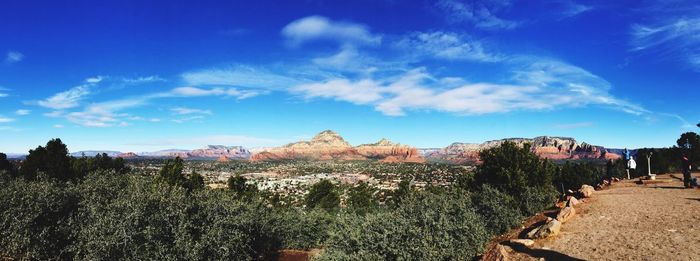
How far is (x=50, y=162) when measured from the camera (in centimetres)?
6172

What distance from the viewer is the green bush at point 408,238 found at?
1514cm

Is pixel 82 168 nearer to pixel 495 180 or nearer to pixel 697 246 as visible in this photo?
pixel 495 180

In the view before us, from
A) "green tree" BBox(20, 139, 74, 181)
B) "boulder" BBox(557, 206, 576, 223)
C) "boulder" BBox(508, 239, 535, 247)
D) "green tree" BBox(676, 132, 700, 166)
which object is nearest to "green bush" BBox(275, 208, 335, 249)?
"boulder" BBox(557, 206, 576, 223)

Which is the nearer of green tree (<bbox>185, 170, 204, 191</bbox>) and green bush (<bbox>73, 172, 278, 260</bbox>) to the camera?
green bush (<bbox>73, 172, 278, 260</bbox>)

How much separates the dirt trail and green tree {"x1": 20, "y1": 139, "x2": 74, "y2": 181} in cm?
6886

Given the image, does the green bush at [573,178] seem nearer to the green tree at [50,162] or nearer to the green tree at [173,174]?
the green tree at [173,174]

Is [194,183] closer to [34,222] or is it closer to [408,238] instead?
[34,222]

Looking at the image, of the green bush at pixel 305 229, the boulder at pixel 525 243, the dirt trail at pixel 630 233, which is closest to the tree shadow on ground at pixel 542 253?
the dirt trail at pixel 630 233

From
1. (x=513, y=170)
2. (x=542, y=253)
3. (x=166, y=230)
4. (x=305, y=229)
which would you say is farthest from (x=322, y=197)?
(x=542, y=253)

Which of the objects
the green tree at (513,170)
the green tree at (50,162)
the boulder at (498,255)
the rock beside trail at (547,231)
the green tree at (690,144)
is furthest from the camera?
the green tree at (690,144)

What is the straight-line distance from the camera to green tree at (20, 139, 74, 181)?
60.9 m

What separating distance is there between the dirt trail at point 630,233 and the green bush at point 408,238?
95.6 inches

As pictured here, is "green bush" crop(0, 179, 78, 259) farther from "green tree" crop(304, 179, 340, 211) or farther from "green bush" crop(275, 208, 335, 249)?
"green tree" crop(304, 179, 340, 211)

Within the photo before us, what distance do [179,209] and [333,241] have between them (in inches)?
375
